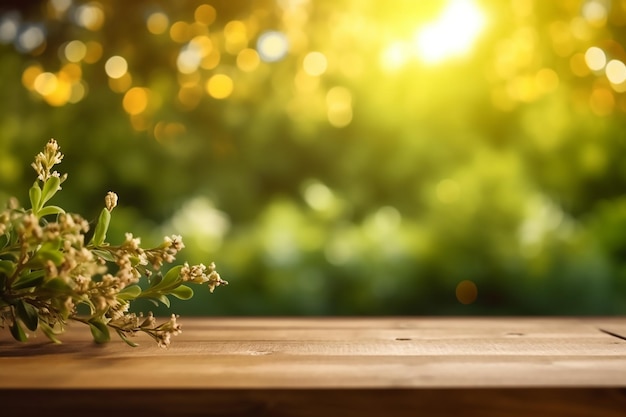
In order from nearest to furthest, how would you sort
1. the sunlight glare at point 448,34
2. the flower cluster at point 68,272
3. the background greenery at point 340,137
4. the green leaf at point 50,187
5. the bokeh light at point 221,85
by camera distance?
the flower cluster at point 68,272 < the green leaf at point 50,187 < the background greenery at point 340,137 < the sunlight glare at point 448,34 < the bokeh light at point 221,85

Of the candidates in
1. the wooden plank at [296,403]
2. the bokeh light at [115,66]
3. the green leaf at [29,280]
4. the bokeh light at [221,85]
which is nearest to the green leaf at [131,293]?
the green leaf at [29,280]

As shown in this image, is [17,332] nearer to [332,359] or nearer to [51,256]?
[51,256]

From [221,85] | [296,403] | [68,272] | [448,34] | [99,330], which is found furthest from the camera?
[221,85]

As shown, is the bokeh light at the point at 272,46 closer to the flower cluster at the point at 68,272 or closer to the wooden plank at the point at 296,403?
the flower cluster at the point at 68,272

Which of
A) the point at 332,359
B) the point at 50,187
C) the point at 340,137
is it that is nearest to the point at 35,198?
the point at 50,187

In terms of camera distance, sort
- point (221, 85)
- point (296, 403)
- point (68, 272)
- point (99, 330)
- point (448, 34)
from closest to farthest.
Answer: point (296, 403) < point (68, 272) < point (99, 330) < point (448, 34) < point (221, 85)

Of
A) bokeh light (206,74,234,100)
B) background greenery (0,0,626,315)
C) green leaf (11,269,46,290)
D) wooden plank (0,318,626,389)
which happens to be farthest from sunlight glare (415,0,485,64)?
green leaf (11,269,46,290)
